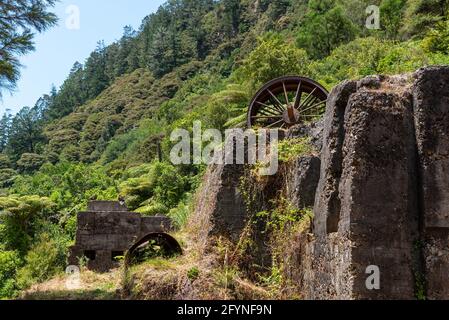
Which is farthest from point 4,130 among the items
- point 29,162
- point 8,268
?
point 8,268

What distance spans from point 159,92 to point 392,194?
288 ft

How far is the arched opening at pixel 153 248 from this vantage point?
7914 mm

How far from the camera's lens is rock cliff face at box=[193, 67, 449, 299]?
16.1 ft

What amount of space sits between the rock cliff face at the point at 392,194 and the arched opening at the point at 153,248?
2980 mm

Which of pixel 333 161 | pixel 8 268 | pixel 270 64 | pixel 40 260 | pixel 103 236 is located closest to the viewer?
pixel 333 161

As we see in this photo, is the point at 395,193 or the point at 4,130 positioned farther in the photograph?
the point at 4,130

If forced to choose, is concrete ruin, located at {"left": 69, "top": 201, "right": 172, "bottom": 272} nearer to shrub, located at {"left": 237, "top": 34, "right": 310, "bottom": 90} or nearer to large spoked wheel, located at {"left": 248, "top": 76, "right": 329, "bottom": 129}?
large spoked wheel, located at {"left": 248, "top": 76, "right": 329, "bottom": 129}

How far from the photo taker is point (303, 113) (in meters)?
12.1

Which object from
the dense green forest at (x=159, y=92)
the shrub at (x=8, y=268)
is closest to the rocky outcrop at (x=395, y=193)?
the dense green forest at (x=159, y=92)

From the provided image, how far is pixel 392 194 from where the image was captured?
4996 millimetres

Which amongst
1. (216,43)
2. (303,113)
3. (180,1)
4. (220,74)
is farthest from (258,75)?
(180,1)

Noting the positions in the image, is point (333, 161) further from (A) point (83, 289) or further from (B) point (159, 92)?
(B) point (159, 92)
